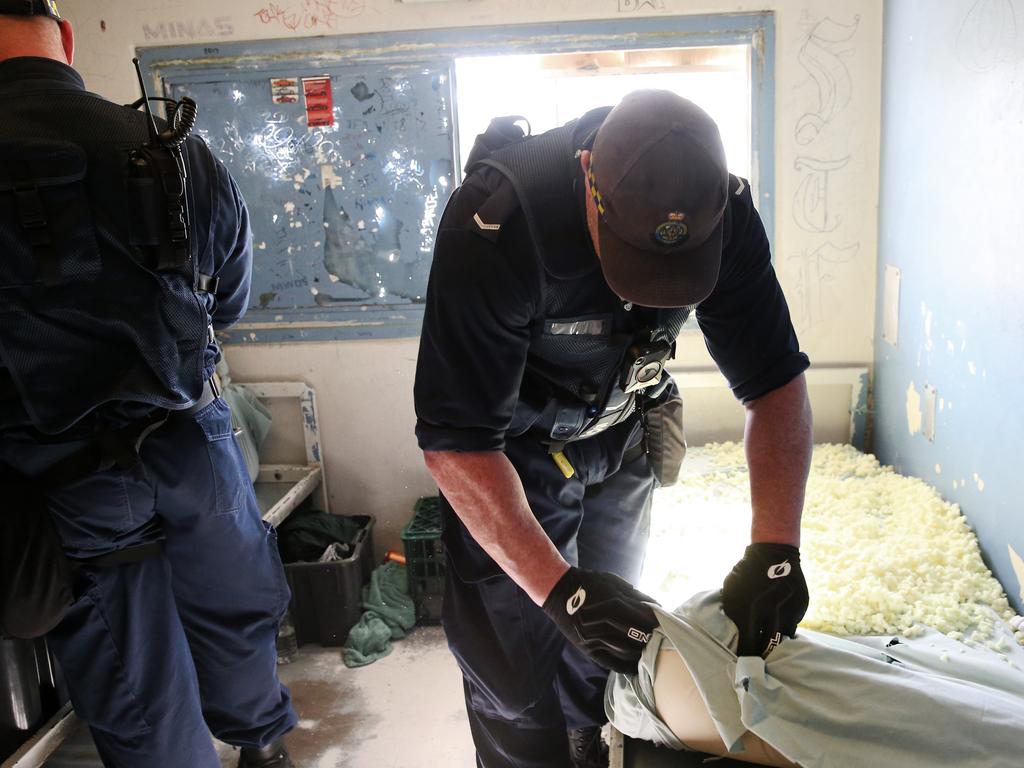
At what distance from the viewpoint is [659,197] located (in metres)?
1.11

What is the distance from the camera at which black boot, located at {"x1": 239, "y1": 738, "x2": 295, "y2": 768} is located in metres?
2.13

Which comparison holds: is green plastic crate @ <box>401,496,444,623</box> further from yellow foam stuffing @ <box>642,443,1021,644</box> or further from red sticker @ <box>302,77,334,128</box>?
red sticker @ <box>302,77,334,128</box>

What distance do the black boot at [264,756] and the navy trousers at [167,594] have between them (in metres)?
0.22

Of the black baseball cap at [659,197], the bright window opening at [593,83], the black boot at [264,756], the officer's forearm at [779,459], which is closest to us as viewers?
the black baseball cap at [659,197]

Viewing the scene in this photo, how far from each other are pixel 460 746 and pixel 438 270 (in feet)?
5.71

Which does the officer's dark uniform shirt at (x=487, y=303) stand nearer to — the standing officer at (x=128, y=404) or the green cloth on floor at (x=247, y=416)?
the standing officer at (x=128, y=404)

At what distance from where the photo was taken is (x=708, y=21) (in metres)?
3.00

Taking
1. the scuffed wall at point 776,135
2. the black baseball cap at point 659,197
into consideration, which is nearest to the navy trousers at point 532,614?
the black baseball cap at point 659,197

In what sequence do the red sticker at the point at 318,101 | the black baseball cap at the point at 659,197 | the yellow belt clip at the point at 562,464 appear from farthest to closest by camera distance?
the red sticker at the point at 318,101
the yellow belt clip at the point at 562,464
the black baseball cap at the point at 659,197

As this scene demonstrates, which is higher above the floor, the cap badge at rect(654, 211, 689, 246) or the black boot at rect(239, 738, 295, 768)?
the cap badge at rect(654, 211, 689, 246)

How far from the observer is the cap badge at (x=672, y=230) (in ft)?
3.67

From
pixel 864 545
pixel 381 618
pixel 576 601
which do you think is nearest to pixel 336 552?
pixel 381 618

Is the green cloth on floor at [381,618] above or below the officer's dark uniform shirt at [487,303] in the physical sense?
below

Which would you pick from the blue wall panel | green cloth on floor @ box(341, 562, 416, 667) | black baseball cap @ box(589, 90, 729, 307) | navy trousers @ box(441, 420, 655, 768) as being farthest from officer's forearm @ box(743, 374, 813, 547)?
green cloth on floor @ box(341, 562, 416, 667)
